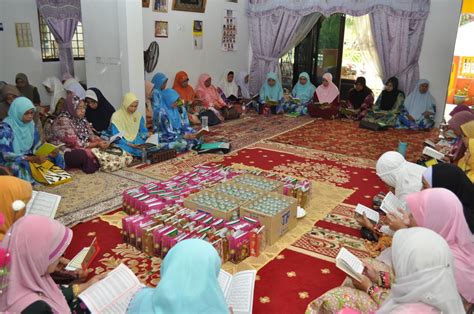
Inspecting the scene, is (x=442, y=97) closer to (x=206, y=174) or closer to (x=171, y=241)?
(x=206, y=174)

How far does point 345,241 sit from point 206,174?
145cm

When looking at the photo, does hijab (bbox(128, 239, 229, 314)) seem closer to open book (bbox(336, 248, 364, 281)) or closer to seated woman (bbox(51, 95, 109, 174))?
open book (bbox(336, 248, 364, 281))

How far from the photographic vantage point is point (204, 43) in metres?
8.34

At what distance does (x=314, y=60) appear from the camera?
955 centimetres

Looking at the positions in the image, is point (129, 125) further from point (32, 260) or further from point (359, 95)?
point (359, 95)

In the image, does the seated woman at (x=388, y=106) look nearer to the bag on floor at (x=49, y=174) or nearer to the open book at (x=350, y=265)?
the bag on floor at (x=49, y=174)

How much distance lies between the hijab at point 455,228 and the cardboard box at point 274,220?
118 centimetres

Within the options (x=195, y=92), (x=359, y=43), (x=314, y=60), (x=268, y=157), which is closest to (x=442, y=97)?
(x=359, y=43)

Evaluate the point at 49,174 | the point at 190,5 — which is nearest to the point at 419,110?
the point at 190,5

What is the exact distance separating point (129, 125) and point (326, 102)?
4.37 metres

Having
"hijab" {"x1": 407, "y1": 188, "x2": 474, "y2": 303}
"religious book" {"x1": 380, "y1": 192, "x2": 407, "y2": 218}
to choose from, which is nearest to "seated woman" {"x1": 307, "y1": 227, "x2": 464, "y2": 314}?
"hijab" {"x1": 407, "y1": 188, "x2": 474, "y2": 303}

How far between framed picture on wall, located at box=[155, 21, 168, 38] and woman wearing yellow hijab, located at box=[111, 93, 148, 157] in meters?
2.26

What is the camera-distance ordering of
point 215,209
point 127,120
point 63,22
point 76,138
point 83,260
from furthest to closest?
point 63,22 → point 127,120 → point 76,138 → point 215,209 → point 83,260

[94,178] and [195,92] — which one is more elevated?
[195,92]
